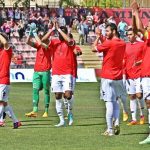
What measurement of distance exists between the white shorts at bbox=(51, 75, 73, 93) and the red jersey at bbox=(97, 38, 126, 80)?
6.74 ft

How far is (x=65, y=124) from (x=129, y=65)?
2.19 m

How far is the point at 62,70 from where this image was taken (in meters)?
17.0

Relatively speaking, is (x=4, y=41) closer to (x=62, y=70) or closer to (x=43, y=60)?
(x=62, y=70)

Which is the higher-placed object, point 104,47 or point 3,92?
point 104,47

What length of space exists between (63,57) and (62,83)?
0.61m

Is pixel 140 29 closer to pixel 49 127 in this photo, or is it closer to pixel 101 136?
pixel 101 136

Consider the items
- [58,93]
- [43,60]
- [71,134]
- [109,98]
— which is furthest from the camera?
[43,60]

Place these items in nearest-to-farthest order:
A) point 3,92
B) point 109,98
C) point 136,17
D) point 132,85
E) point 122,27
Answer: point 136,17, point 109,98, point 3,92, point 132,85, point 122,27

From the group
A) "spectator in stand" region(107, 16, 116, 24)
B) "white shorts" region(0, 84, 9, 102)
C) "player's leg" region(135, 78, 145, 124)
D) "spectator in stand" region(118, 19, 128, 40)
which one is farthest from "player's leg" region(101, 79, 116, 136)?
"spectator in stand" region(107, 16, 116, 24)

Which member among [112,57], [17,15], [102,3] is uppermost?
[112,57]

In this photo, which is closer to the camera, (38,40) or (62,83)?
(62,83)

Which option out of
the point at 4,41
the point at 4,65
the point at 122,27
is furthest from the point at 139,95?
the point at 122,27

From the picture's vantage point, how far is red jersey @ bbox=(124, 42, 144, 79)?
17.4m

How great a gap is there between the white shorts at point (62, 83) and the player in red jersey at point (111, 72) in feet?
6.74
